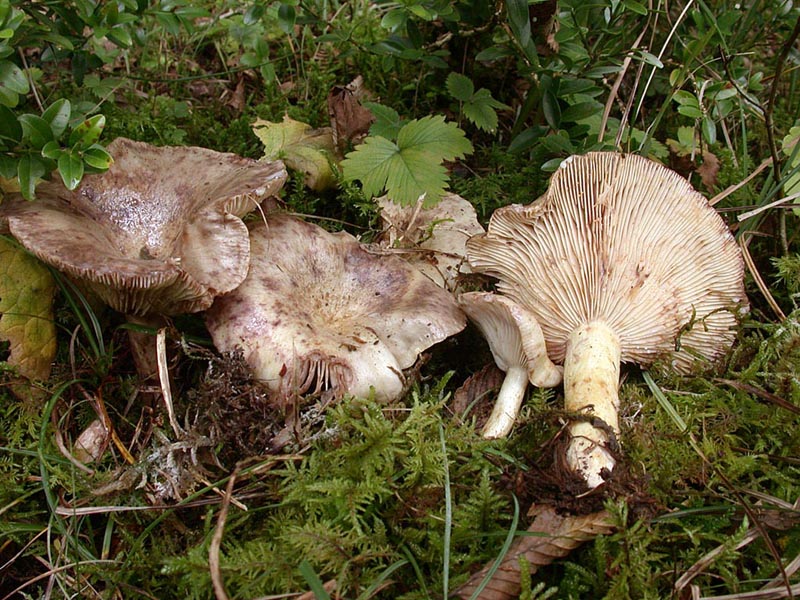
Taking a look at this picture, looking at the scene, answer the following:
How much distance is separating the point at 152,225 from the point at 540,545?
1.95 m

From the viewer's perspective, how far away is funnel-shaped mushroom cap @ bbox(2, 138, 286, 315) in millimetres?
2160

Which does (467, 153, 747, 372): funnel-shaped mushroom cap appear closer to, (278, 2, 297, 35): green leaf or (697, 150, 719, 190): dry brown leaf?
(697, 150, 719, 190): dry brown leaf

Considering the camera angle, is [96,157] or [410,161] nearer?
[96,157]

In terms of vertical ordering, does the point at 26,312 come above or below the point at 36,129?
below

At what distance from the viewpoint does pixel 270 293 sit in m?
2.54

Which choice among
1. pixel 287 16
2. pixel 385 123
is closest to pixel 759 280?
pixel 385 123

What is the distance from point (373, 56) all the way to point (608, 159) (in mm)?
1914

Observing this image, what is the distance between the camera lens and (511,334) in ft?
8.27

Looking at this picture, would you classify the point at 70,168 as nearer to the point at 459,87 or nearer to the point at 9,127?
the point at 9,127

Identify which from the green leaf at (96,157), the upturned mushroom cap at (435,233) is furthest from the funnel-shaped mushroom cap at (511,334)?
the green leaf at (96,157)

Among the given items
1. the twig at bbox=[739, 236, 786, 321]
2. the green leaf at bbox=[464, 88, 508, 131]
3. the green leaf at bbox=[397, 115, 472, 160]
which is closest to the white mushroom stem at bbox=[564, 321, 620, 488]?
the twig at bbox=[739, 236, 786, 321]

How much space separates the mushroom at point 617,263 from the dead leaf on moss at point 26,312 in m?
1.81

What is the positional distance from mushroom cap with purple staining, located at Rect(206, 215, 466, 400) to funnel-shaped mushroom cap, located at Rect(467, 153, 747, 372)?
400 mm

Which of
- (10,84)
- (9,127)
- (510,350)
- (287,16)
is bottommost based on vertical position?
(510,350)
